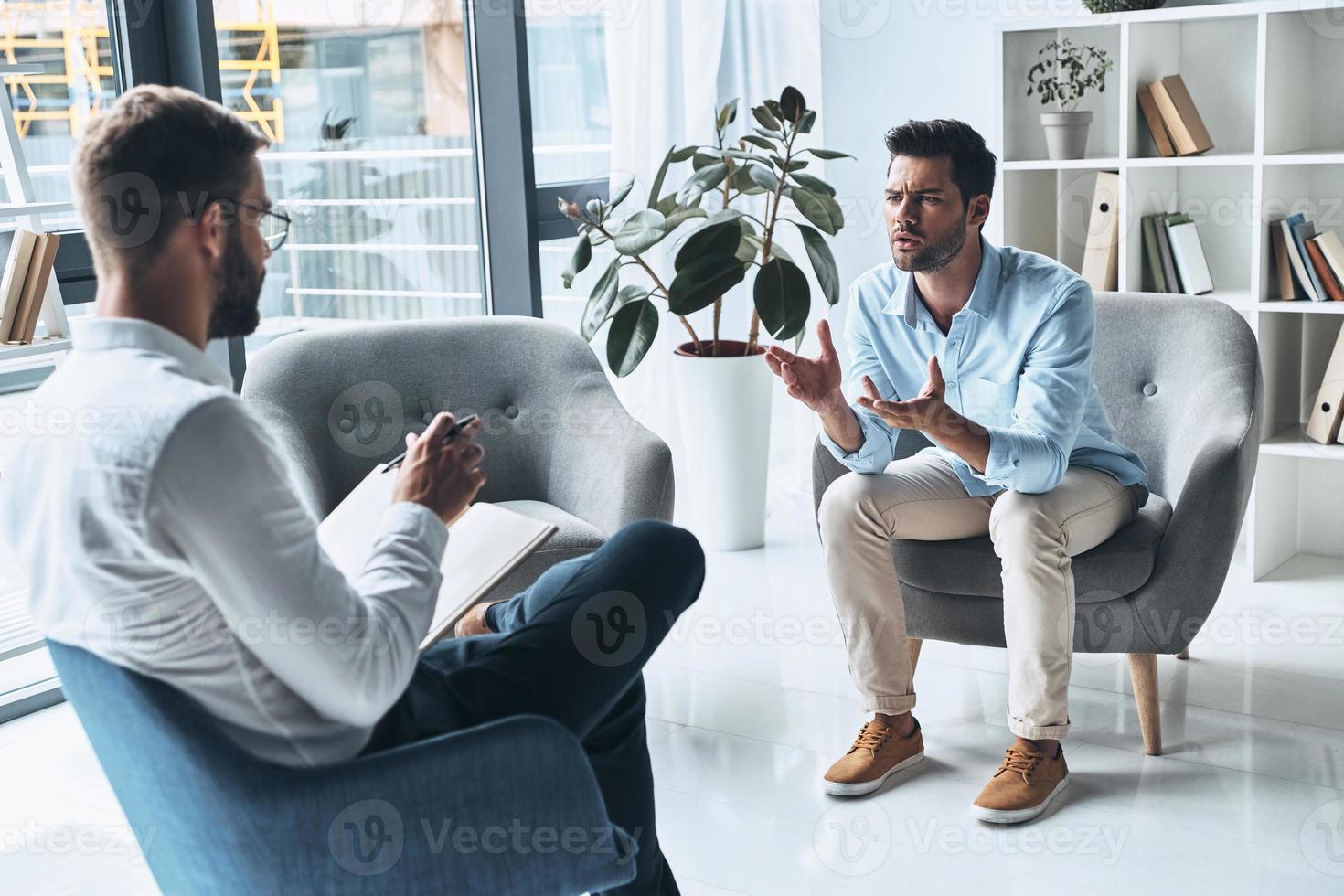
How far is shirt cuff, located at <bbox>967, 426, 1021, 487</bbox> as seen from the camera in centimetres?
218

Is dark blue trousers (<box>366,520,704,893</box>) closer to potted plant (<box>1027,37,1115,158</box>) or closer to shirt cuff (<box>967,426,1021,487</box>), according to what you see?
shirt cuff (<box>967,426,1021,487</box>)

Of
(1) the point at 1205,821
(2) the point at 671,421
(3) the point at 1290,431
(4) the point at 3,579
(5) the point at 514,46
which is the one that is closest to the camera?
(1) the point at 1205,821

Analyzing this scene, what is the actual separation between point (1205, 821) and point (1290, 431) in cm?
165

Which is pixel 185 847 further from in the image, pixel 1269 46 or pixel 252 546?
pixel 1269 46

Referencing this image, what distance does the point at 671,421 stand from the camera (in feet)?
14.5

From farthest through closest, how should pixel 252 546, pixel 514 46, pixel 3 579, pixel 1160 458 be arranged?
pixel 514 46
pixel 3 579
pixel 1160 458
pixel 252 546

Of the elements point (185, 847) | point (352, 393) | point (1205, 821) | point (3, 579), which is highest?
point (352, 393)

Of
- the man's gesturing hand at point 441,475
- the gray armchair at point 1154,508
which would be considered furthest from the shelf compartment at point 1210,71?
the man's gesturing hand at point 441,475

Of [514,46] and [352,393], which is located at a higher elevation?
[514,46]

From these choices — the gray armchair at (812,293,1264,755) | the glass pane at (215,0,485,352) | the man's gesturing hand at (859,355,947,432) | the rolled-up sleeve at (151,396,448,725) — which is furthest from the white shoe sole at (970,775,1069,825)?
the glass pane at (215,0,485,352)

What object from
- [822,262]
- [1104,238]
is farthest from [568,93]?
[1104,238]

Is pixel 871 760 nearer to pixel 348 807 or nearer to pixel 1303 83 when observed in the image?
pixel 348 807

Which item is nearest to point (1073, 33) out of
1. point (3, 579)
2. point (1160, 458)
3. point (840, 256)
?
point (840, 256)

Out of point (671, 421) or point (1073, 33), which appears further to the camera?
point (671, 421)
